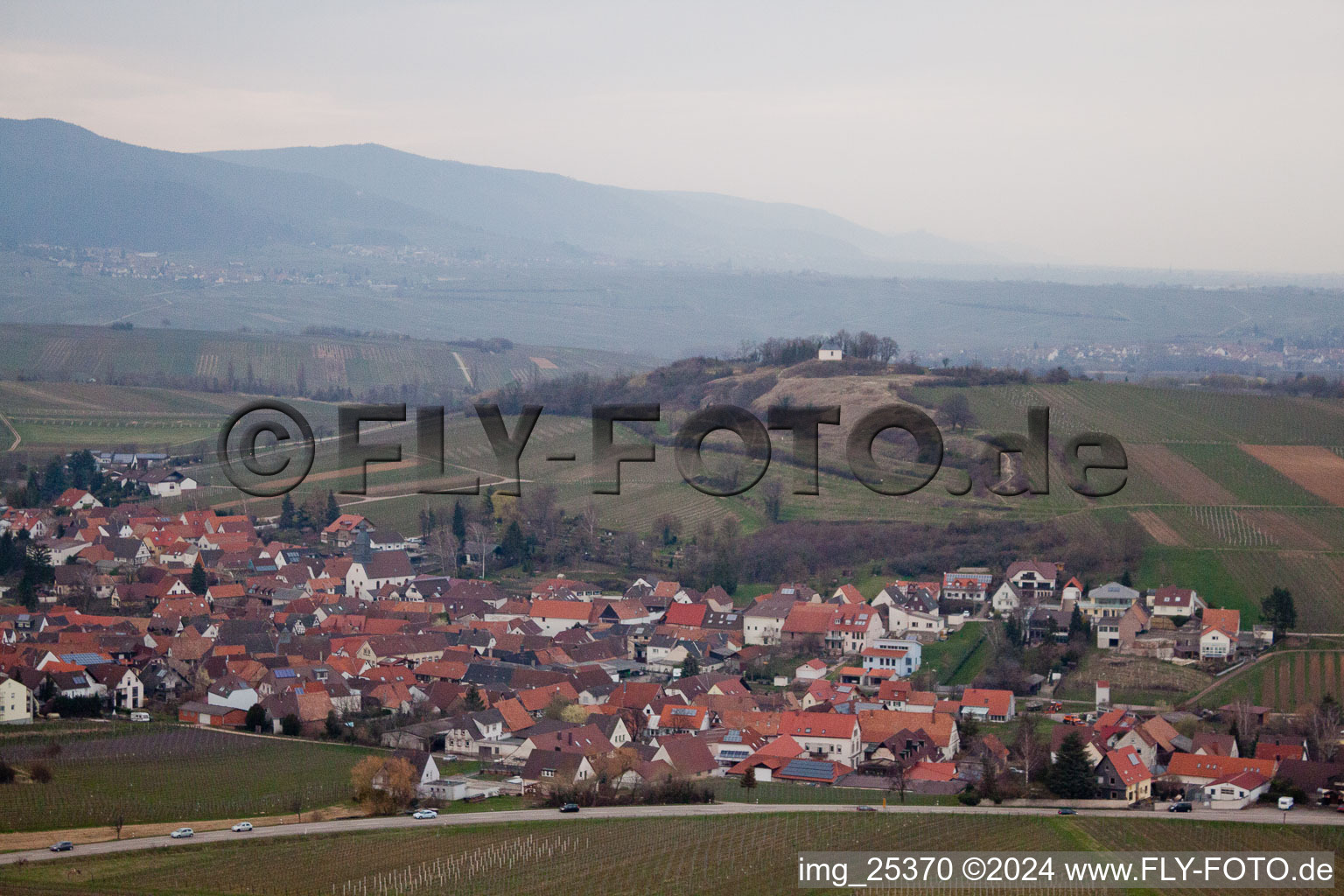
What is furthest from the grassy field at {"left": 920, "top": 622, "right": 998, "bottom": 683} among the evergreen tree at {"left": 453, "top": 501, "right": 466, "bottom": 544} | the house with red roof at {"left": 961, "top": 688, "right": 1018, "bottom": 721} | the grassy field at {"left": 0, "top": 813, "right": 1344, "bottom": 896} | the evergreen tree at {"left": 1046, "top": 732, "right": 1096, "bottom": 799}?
the evergreen tree at {"left": 453, "top": 501, "right": 466, "bottom": 544}

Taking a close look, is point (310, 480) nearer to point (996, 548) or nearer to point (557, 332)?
point (996, 548)

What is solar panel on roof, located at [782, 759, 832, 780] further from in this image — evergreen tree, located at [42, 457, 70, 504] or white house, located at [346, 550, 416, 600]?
evergreen tree, located at [42, 457, 70, 504]

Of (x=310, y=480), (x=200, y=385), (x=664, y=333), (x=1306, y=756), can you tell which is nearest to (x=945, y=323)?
(x=664, y=333)

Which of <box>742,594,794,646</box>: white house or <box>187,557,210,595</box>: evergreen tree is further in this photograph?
<box>187,557,210,595</box>: evergreen tree

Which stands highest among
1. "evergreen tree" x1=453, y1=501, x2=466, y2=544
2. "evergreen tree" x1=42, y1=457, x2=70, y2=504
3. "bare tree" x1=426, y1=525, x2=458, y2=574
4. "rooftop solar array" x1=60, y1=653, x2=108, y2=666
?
"evergreen tree" x1=42, y1=457, x2=70, y2=504

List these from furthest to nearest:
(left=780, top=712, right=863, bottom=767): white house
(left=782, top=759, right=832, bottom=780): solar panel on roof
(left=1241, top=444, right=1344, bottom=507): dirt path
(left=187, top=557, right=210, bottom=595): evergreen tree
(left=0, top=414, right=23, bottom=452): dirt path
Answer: (left=0, top=414, right=23, bottom=452): dirt path
(left=1241, top=444, right=1344, bottom=507): dirt path
(left=187, top=557, right=210, bottom=595): evergreen tree
(left=780, top=712, right=863, bottom=767): white house
(left=782, top=759, right=832, bottom=780): solar panel on roof

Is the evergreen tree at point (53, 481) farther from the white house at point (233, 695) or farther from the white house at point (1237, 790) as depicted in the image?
the white house at point (1237, 790)

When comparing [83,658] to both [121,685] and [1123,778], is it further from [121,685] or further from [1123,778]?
[1123,778]

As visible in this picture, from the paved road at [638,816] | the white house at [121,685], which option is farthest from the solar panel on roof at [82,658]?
the paved road at [638,816]
